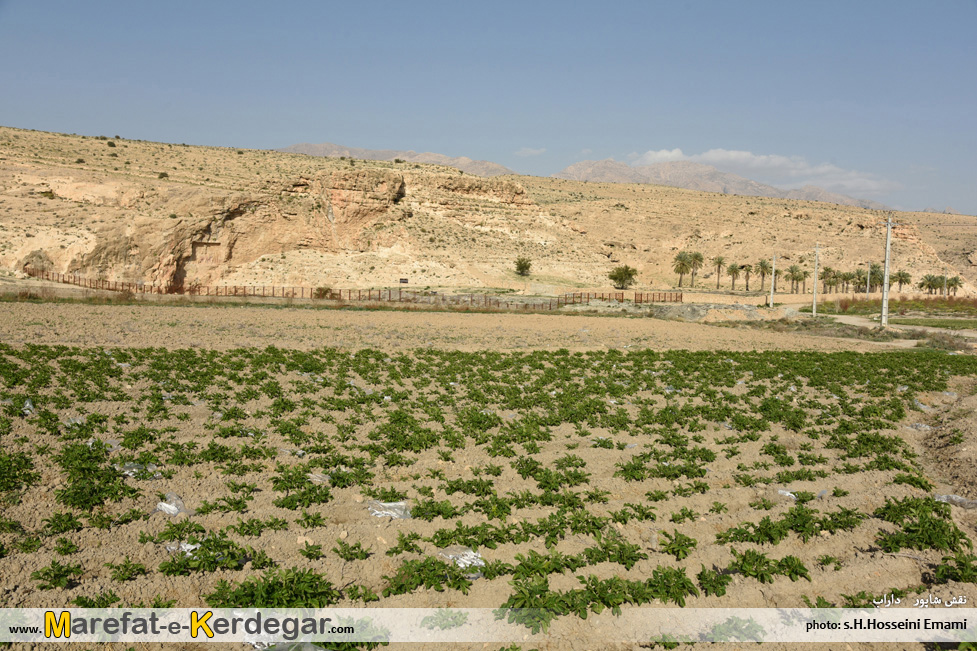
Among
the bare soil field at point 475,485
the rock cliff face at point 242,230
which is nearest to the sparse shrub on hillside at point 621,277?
the rock cliff face at point 242,230

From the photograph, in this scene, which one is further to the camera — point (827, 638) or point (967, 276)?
point (967, 276)

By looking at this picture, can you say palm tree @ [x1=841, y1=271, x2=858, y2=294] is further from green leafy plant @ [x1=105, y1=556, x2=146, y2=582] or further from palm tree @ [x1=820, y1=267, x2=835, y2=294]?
green leafy plant @ [x1=105, y1=556, x2=146, y2=582]

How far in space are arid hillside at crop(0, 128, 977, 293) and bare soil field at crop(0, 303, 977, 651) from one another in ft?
147

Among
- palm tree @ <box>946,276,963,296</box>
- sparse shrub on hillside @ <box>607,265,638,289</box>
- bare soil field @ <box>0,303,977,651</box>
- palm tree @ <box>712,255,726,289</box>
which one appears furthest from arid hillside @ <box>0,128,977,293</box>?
bare soil field @ <box>0,303,977,651</box>

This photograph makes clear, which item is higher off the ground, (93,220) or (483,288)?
(93,220)

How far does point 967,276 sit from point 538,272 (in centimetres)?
8295

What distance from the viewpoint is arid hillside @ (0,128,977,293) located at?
57.6m

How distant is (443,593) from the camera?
252 inches

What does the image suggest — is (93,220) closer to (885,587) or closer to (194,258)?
(194,258)

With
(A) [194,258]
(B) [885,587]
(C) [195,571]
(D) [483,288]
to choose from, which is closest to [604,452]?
(B) [885,587]

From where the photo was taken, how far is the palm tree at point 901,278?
85944mm

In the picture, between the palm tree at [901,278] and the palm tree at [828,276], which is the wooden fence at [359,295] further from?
the palm tree at [901,278]

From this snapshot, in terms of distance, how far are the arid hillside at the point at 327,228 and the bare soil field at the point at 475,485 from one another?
44.9 metres

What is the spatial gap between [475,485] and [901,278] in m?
99.5
